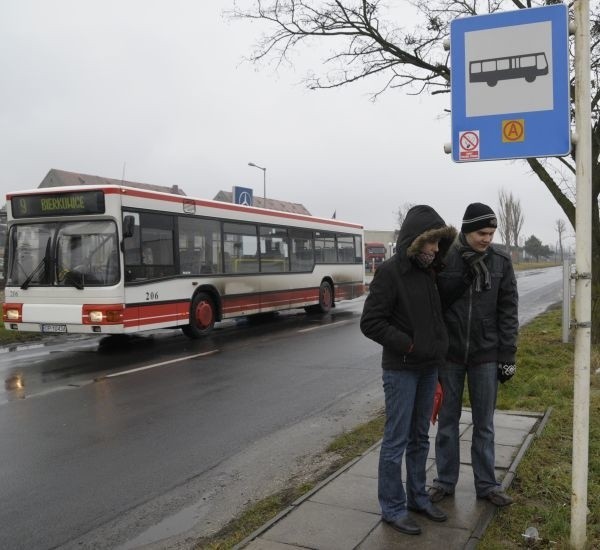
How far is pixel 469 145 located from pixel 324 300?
1474cm

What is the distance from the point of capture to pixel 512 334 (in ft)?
12.5

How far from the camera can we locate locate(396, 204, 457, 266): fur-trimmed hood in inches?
137

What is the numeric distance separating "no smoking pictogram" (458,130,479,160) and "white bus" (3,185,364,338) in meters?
7.77

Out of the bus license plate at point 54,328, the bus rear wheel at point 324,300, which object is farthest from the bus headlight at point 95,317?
the bus rear wheel at point 324,300

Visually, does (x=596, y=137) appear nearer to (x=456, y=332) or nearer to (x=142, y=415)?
(x=456, y=332)

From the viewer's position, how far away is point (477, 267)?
378 cm

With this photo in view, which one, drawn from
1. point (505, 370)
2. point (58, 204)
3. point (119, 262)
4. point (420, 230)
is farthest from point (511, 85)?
point (58, 204)

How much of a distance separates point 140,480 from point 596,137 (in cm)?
860

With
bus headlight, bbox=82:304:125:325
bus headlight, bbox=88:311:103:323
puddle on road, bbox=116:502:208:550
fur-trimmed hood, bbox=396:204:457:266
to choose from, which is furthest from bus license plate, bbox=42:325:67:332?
fur-trimmed hood, bbox=396:204:457:266

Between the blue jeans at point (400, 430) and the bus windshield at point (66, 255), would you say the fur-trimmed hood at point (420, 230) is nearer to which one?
the blue jeans at point (400, 430)

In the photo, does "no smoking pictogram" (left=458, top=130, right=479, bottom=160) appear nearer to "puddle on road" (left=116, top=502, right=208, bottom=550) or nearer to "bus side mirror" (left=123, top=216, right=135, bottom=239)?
"puddle on road" (left=116, top=502, right=208, bottom=550)

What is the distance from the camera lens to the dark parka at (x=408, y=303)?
11.4 ft

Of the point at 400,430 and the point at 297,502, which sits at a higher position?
the point at 400,430

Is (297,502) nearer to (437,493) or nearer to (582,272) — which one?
(437,493)
